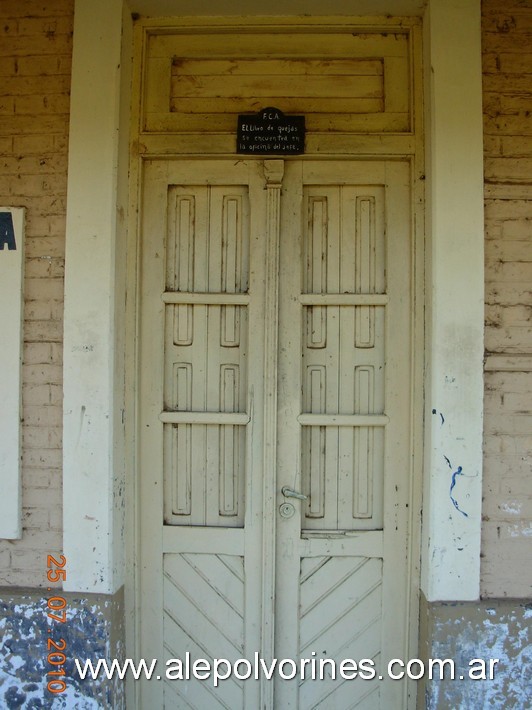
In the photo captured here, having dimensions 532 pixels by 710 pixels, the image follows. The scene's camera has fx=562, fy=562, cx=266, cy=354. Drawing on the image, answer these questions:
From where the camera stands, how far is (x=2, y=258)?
8.43ft

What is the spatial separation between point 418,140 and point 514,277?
2.56 ft

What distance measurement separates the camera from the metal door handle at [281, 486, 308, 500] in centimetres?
264

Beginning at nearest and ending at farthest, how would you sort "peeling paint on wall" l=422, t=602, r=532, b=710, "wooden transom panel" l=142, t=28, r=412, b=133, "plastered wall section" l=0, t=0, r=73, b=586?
"peeling paint on wall" l=422, t=602, r=532, b=710, "plastered wall section" l=0, t=0, r=73, b=586, "wooden transom panel" l=142, t=28, r=412, b=133

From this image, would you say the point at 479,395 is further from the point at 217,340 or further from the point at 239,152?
the point at 239,152

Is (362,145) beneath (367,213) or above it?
above

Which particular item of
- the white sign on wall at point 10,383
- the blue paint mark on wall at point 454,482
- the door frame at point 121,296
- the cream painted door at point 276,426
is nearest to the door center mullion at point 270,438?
the cream painted door at point 276,426

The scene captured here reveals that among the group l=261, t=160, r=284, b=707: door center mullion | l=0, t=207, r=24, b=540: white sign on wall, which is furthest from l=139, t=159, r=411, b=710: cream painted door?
l=0, t=207, r=24, b=540: white sign on wall

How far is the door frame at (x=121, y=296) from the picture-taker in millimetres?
2449

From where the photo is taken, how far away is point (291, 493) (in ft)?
8.66

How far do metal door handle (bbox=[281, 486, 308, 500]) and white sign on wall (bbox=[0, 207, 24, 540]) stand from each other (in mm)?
1211

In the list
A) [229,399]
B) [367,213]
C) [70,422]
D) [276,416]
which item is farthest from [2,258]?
[367,213]

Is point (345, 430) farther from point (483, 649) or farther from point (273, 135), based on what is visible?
point (273, 135)
